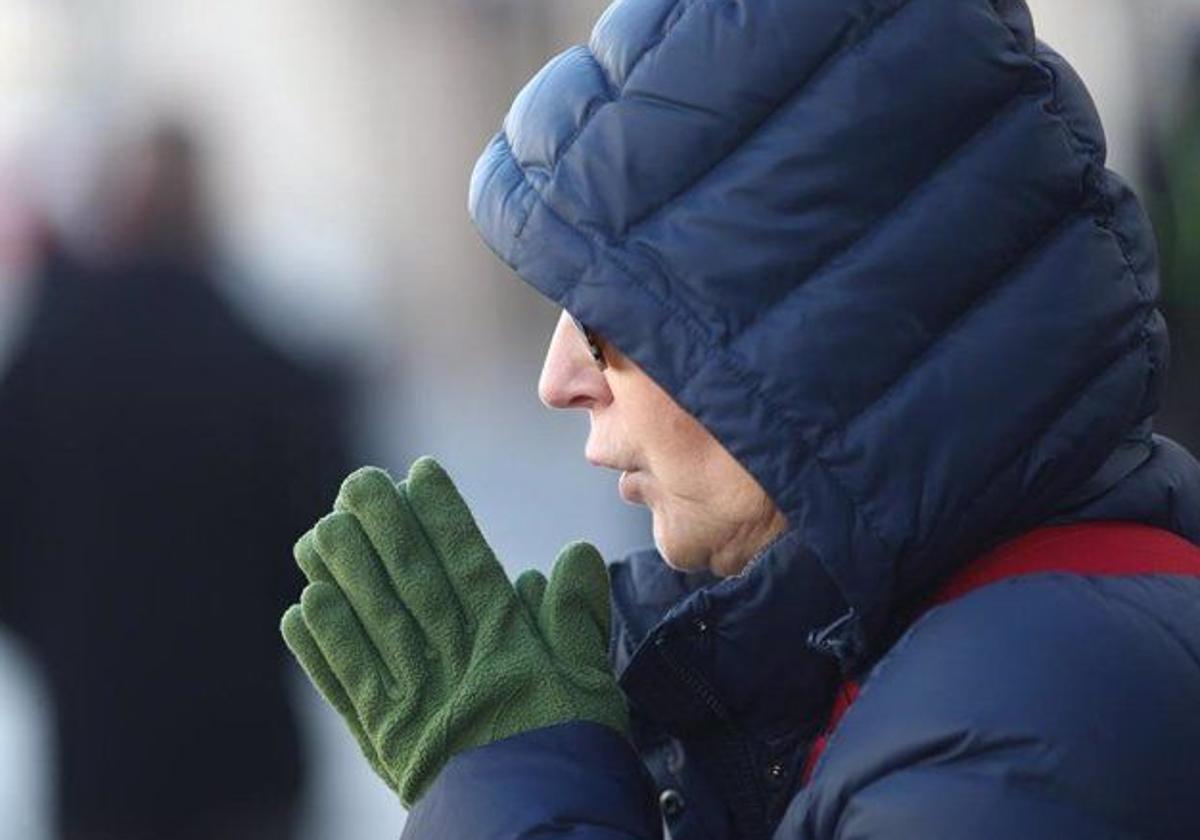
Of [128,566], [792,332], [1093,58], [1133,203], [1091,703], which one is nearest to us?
[1091,703]

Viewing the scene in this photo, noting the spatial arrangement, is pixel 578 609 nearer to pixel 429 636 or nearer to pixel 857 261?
pixel 429 636

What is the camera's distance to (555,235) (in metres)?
1.45

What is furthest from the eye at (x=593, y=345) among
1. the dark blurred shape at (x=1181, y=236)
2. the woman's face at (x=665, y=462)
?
the dark blurred shape at (x=1181, y=236)

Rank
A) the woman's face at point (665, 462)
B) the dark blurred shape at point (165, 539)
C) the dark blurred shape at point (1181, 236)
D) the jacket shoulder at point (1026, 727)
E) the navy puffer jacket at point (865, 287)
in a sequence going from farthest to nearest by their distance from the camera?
the dark blurred shape at point (165, 539) < the dark blurred shape at point (1181, 236) < the woman's face at point (665, 462) < the navy puffer jacket at point (865, 287) < the jacket shoulder at point (1026, 727)

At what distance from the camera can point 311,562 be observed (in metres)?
1.59

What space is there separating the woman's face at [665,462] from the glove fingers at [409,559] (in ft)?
0.40

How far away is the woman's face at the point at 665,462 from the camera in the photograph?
1512mm

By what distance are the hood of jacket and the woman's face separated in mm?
78

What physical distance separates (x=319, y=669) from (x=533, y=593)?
15cm

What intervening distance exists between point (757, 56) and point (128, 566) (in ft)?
11.5

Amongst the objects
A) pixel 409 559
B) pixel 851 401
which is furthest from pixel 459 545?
pixel 851 401

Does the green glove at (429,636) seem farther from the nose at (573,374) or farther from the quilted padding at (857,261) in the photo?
the quilted padding at (857,261)

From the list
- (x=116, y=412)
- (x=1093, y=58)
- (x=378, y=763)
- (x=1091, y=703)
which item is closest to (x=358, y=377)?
(x=116, y=412)

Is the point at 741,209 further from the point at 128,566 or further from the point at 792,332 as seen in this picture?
the point at 128,566
